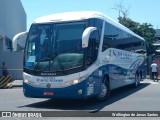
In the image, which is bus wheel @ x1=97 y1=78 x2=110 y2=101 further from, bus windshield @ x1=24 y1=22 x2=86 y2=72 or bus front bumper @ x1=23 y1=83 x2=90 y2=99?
bus windshield @ x1=24 y1=22 x2=86 y2=72

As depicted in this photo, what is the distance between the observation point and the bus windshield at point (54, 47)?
1239 centimetres

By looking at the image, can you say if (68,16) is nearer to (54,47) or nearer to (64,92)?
(54,47)

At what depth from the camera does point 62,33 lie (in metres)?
12.8

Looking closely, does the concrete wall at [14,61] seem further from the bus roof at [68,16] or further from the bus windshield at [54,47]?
the bus windshield at [54,47]

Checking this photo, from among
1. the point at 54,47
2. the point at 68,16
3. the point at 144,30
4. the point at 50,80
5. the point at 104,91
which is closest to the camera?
the point at 50,80

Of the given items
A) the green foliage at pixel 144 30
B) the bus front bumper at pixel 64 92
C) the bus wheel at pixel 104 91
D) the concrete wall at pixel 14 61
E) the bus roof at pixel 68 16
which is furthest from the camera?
the green foliage at pixel 144 30

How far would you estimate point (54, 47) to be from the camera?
12648 millimetres

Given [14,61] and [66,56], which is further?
[14,61]

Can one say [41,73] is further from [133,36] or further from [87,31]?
[133,36]

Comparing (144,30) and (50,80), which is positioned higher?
(144,30)

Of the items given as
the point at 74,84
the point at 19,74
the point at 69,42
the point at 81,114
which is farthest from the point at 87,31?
the point at 19,74

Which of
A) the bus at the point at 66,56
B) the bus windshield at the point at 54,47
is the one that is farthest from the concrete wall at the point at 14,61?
the bus windshield at the point at 54,47

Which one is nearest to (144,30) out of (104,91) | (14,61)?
(14,61)

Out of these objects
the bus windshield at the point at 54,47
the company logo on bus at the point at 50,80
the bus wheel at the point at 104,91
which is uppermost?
the bus windshield at the point at 54,47
